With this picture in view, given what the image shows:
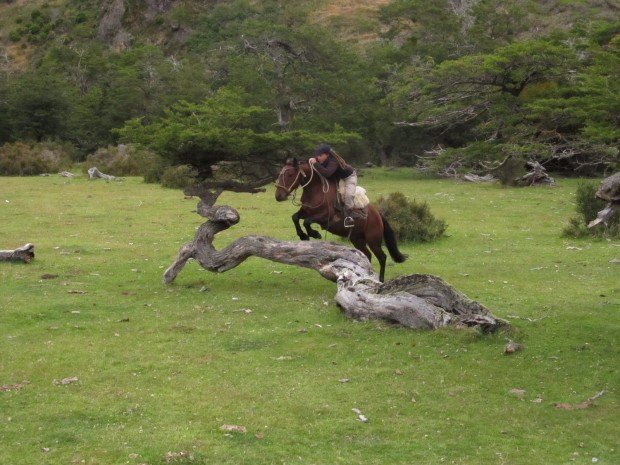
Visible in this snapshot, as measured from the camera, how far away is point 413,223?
19188mm

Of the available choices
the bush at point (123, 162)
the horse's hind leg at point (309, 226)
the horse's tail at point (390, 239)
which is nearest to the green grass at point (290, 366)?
the horse's tail at point (390, 239)

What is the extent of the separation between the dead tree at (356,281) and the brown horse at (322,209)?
0.53 metres

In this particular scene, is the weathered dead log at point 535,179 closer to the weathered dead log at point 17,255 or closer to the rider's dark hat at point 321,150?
the rider's dark hat at point 321,150

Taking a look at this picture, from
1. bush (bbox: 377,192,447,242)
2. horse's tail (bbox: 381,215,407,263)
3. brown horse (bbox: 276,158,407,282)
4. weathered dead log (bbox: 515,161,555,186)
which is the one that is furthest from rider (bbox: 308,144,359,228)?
weathered dead log (bbox: 515,161,555,186)

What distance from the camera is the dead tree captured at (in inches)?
428

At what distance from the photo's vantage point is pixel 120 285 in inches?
568

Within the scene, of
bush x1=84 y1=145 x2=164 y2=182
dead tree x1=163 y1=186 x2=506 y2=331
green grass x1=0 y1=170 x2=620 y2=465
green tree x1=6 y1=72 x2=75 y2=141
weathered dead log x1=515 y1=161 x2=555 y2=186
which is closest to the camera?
green grass x1=0 y1=170 x2=620 y2=465

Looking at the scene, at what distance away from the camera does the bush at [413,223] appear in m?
19.1

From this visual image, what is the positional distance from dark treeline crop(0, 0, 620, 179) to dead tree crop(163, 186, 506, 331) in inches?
75.5

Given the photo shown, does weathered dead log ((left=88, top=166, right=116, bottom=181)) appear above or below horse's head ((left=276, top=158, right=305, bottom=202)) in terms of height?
below

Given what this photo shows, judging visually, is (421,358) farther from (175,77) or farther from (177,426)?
(175,77)

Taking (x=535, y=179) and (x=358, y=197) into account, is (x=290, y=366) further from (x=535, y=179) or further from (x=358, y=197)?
(x=535, y=179)

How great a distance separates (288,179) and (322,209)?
0.79 meters

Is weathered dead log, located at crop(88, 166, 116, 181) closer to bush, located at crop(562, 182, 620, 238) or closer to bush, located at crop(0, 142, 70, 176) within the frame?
bush, located at crop(0, 142, 70, 176)
